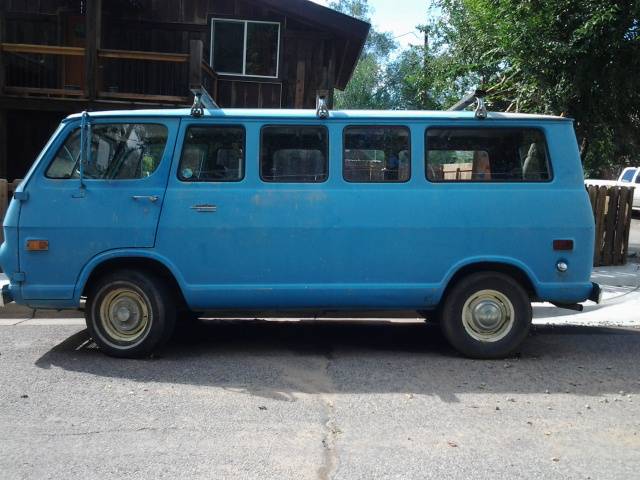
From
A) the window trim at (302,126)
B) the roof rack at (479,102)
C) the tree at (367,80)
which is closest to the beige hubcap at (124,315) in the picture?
the window trim at (302,126)

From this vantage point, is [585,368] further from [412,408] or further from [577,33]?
[577,33]

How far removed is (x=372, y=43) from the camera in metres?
47.5

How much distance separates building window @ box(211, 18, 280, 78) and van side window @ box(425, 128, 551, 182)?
32.0 ft

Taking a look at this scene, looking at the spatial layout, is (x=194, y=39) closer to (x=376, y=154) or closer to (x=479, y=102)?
(x=376, y=154)

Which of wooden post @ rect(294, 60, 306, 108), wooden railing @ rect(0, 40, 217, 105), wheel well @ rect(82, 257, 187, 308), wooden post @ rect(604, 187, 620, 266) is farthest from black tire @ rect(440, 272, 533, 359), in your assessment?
wooden post @ rect(294, 60, 306, 108)

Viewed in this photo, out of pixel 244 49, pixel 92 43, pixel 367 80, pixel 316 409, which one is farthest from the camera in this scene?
pixel 367 80

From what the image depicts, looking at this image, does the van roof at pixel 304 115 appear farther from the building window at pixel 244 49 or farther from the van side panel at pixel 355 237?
the building window at pixel 244 49

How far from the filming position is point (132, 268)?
614 centimetres

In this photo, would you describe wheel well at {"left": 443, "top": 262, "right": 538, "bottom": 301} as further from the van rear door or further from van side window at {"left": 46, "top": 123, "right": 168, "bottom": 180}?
van side window at {"left": 46, "top": 123, "right": 168, "bottom": 180}

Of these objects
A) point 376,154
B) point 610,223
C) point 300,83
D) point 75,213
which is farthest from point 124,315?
point 300,83

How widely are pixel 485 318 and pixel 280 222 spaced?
2140 mm

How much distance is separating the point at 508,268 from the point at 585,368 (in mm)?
1163

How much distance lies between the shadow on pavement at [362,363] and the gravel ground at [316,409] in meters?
0.03

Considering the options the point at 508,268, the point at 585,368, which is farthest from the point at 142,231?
the point at 585,368
